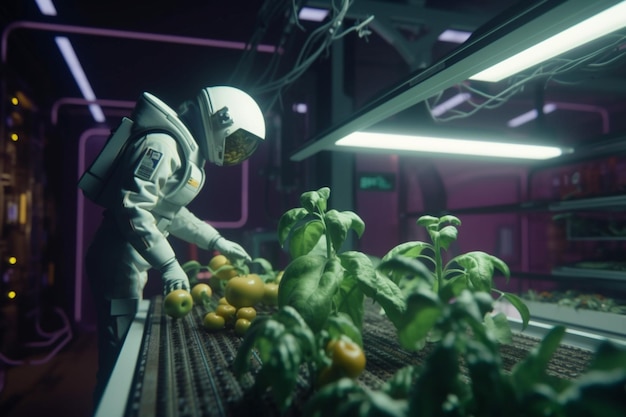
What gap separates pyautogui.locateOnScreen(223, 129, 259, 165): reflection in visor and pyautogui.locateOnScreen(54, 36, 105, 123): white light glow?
91.7 inches

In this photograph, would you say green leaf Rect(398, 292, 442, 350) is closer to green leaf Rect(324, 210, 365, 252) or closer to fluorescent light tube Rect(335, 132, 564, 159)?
green leaf Rect(324, 210, 365, 252)

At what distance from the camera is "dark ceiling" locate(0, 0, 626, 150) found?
2383mm

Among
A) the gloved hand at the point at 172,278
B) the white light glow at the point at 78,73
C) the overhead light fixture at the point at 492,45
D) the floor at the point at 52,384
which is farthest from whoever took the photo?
the white light glow at the point at 78,73

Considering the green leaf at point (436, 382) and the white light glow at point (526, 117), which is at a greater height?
the white light glow at point (526, 117)

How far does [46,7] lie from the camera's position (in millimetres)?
2949

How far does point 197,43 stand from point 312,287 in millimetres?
3213

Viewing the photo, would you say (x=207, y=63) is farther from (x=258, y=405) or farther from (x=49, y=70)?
(x=258, y=405)

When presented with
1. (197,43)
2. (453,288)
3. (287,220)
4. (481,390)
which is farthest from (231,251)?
(197,43)

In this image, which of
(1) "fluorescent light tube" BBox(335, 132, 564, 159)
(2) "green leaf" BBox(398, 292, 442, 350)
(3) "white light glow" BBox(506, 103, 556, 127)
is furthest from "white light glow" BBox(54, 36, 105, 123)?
(3) "white light glow" BBox(506, 103, 556, 127)

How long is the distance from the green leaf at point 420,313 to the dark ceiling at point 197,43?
1663mm

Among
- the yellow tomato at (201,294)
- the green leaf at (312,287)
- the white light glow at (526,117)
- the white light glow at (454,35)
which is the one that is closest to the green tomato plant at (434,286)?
the green leaf at (312,287)

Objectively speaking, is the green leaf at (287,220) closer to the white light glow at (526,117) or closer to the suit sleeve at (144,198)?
the suit sleeve at (144,198)

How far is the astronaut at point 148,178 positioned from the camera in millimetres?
1555

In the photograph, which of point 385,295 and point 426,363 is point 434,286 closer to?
point 385,295
